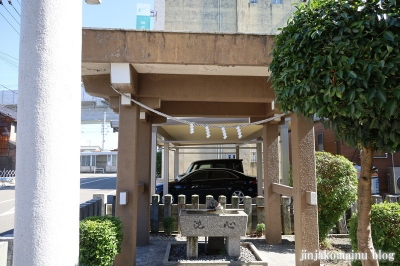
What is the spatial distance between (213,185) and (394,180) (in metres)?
8.39

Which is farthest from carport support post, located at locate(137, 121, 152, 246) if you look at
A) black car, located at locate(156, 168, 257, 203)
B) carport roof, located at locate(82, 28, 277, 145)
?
black car, located at locate(156, 168, 257, 203)

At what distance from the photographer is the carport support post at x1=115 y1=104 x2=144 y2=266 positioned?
4789 mm

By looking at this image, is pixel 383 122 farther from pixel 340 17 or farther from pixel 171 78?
pixel 171 78

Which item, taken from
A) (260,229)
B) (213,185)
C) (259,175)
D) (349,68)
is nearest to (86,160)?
(213,185)

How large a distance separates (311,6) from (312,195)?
270 centimetres

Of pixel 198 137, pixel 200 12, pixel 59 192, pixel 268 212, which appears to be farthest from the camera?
pixel 200 12

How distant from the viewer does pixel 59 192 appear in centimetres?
226

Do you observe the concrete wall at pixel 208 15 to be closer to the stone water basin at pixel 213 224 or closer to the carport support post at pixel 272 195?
the carport support post at pixel 272 195

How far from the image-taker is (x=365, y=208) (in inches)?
127

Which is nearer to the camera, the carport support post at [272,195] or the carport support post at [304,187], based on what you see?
the carport support post at [304,187]

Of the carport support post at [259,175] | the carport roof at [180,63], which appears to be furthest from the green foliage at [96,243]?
the carport support post at [259,175]

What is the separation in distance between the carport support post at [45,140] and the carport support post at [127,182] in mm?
2411

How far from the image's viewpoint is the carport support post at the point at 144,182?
6902 mm

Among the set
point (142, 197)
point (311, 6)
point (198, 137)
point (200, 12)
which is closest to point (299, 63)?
point (311, 6)
